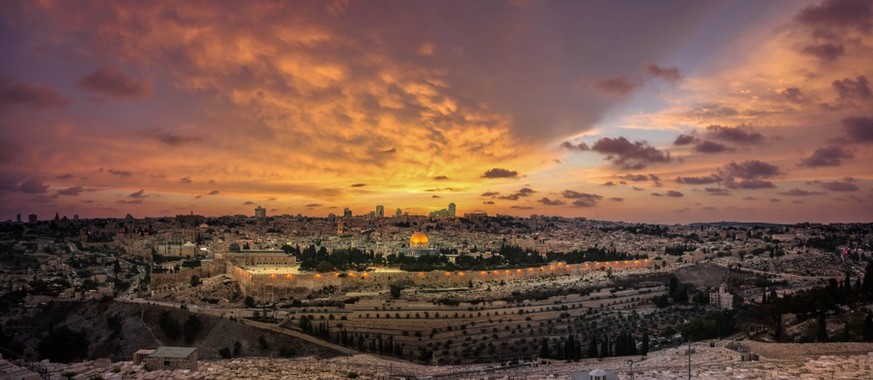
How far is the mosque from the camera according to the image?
58453 mm

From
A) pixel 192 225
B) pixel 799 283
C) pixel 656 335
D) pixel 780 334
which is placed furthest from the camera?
pixel 192 225

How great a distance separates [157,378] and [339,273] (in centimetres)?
2554

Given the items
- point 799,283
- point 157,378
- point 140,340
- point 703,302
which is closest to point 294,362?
point 157,378

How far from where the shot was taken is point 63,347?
27.8 m

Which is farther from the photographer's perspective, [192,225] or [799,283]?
[192,225]

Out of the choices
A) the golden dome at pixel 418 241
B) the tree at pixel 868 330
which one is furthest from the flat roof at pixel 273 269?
the tree at pixel 868 330

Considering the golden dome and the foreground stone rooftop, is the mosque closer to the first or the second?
the golden dome

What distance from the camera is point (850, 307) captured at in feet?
90.7

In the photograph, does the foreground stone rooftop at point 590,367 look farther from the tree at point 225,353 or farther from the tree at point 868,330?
the tree at point 225,353

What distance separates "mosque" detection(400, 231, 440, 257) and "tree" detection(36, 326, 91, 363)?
100 ft

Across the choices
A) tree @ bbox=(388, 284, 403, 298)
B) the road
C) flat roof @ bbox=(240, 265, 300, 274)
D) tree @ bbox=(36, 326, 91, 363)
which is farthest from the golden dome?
tree @ bbox=(36, 326, 91, 363)

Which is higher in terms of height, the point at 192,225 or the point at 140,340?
the point at 192,225

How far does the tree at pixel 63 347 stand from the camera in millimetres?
27078

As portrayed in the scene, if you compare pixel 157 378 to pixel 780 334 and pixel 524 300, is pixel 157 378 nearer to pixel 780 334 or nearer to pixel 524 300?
pixel 780 334
